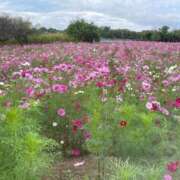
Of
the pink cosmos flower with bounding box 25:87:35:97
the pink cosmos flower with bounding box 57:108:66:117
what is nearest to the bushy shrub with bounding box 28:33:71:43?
the pink cosmos flower with bounding box 25:87:35:97

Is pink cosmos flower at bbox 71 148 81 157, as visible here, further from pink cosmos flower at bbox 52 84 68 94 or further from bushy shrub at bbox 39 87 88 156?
pink cosmos flower at bbox 52 84 68 94

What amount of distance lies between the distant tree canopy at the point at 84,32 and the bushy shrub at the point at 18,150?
34637mm

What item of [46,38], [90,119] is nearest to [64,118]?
[90,119]

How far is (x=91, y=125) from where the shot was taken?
530 cm

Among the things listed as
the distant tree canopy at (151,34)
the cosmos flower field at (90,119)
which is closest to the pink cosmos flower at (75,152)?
the cosmos flower field at (90,119)

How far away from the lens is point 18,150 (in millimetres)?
4242

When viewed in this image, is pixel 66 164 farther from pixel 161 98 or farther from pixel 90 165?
pixel 161 98

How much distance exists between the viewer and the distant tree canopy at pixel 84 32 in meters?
39.5

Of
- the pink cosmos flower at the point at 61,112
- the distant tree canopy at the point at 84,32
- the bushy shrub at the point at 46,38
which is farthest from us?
the distant tree canopy at the point at 84,32

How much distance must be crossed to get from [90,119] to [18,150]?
1399 millimetres

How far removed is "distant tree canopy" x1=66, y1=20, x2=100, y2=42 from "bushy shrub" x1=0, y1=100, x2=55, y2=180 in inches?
1364

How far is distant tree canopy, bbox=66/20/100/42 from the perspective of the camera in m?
39.5

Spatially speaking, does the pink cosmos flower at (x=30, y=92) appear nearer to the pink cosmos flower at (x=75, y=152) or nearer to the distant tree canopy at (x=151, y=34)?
the pink cosmos flower at (x=75, y=152)

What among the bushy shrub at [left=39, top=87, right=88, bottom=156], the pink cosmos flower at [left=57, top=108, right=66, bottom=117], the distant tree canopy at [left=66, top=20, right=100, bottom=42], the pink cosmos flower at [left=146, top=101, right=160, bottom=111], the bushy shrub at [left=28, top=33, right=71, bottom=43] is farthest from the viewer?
the distant tree canopy at [left=66, top=20, right=100, bottom=42]
